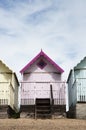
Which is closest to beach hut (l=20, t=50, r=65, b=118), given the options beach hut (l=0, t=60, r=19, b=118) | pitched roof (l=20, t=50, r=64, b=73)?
pitched roof (l=20, t=50, r=64, b=73)

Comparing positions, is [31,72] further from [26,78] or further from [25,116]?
[25,116]

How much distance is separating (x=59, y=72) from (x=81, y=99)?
3.90m

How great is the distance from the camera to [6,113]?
24547 millimetres

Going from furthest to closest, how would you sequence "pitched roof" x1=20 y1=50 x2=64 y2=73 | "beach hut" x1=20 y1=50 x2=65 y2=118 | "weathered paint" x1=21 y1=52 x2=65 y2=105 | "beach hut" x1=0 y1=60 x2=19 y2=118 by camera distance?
1. "pitched roof" x1=20 y1=50 x2=64 y2=73
2. "weathered paint" x1=21 y1=52 x2=65 y2=105
3. "beach hut" x1=20 y1=50 x2=65 y2=118
4. "beach hut" x1=0 y1=60 x2=19 y2=118

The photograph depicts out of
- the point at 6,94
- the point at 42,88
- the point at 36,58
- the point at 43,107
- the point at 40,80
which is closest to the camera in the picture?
the point at 6,94

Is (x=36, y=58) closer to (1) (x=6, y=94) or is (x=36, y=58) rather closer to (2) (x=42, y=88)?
(2) (x=42, y=88)

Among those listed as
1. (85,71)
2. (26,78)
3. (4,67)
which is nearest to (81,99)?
(85,71)

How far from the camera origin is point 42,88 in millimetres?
27625

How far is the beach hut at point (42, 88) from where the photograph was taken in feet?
85.4

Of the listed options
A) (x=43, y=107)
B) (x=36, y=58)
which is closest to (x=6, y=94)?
(x=43, y=107)

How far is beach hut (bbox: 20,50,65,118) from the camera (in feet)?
85.4

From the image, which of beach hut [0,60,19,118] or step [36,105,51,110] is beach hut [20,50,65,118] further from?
beach hut [0,60,19,118]

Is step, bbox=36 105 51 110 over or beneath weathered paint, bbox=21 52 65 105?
beneath

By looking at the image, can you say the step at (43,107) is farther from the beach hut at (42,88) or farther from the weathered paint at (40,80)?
the weathered paint at (40,80)
